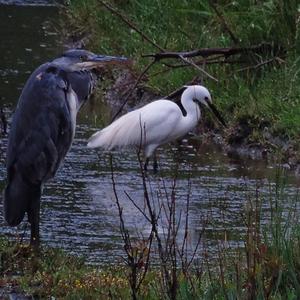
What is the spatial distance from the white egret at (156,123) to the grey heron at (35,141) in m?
3.36

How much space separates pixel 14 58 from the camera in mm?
15984

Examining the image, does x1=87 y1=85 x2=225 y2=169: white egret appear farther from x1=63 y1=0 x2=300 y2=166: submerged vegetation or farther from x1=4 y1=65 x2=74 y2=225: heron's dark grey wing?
x1=4 y1=65 x2=74 y2=225: heron's dark grey wing

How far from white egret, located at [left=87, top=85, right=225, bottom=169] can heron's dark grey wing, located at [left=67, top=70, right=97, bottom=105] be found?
9.48ft

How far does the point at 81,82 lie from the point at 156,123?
11.6 ft

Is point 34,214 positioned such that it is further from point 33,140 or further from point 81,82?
point 81,82

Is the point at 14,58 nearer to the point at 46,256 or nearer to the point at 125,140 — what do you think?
the point at 125,140

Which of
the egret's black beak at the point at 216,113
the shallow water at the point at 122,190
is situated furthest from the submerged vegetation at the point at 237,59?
the shallow water at the point at 122,190

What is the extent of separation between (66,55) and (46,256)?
1.54m

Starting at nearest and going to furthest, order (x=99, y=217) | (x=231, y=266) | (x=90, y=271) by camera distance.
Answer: (x=231, y=266)
(x=90, y=271)
(x=99, y=217)

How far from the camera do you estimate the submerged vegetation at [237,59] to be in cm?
1136

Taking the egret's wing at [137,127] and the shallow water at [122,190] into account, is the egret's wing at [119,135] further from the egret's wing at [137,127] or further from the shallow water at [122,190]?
the shallow water at [122,190]

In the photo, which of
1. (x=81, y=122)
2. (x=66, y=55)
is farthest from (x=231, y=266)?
(x=81, y=122)

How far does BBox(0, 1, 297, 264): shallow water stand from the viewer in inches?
306

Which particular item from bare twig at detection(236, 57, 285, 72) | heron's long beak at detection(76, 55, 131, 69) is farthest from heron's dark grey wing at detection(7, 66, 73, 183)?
bare twig at detection(236, 57, 285, 72)
